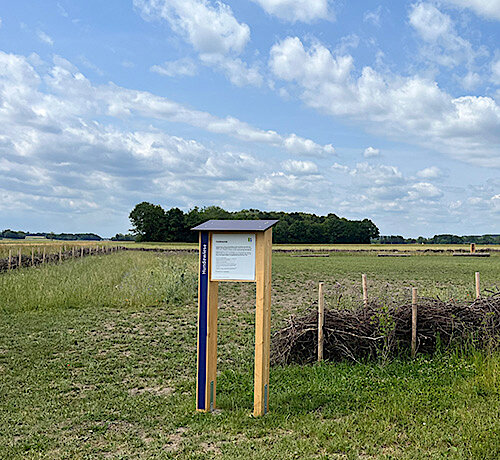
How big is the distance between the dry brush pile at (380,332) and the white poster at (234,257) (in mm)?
2682

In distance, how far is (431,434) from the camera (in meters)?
4.93

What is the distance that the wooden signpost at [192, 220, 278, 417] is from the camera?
556cm

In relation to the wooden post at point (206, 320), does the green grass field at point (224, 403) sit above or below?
below

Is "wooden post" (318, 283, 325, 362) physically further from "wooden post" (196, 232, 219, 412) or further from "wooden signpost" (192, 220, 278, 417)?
"wooden post" (196, 232, 219, 412)

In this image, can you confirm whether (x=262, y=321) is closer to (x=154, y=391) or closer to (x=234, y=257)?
(x=234, y=257)

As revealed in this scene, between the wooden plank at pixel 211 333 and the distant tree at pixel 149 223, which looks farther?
the distant tree at pixel 149 223

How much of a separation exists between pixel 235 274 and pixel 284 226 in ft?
247

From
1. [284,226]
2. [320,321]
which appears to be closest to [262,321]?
[320,321]

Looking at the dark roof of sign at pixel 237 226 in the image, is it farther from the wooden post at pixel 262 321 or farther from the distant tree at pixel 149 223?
the distant tree at pixel 149 223

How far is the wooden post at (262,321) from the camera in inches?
218

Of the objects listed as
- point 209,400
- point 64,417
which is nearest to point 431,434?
point 209,400

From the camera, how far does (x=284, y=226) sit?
80.8 m

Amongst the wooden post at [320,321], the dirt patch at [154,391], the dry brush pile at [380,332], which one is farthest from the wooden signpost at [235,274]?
the dry brush pile at [380,332]

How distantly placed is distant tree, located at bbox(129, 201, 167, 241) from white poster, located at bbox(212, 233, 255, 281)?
8157cm
